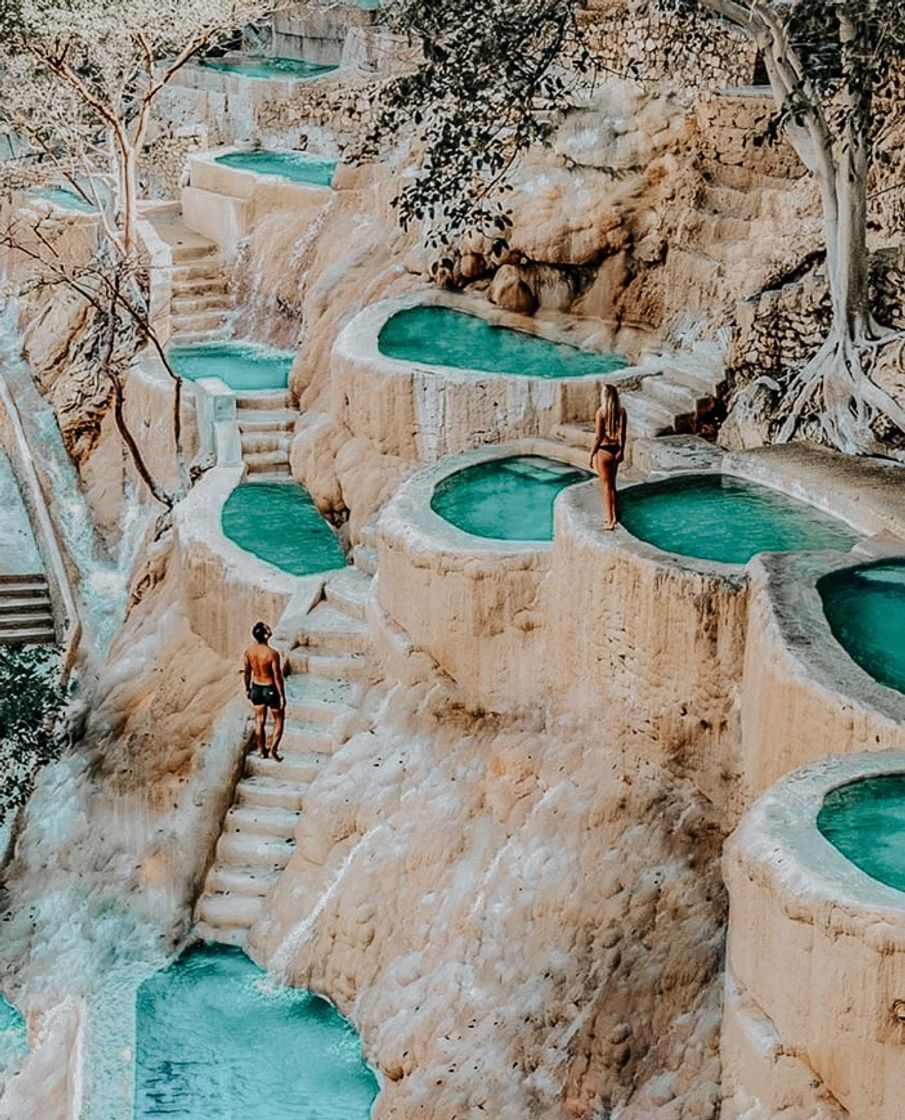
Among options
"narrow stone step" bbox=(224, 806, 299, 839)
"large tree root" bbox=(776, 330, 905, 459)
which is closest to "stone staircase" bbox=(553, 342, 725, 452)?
"large tree root" bbox=(776, 330, 905, 459)

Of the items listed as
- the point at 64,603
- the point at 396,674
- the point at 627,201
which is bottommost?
the point at 64,603

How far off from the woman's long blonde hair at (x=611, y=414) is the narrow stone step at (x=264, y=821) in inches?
147

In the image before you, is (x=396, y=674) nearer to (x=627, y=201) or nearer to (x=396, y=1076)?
(x=396, y=1076)

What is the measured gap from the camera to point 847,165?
46.8ft

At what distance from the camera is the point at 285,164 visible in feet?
94.1

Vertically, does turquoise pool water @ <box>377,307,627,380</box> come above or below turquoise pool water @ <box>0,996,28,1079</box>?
above

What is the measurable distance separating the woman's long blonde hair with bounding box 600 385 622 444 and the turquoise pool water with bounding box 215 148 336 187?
1364 centimetres

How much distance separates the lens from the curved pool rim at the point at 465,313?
16156 mm

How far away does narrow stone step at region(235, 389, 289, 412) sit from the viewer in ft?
63.3

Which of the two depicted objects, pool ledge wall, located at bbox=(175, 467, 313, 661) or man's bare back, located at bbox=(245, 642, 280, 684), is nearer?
man's bare back, located at bbox=(245, 642, 280, 684)

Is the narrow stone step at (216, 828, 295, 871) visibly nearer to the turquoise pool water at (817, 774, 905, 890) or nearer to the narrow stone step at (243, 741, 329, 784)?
the narrow stone step at (243, 741, 329, 784)

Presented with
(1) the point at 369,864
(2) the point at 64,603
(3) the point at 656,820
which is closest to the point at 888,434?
(3) the point at 656,820

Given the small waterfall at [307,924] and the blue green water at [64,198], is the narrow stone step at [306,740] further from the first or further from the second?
the blue green water at [64,198]

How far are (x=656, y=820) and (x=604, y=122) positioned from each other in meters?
8.77
